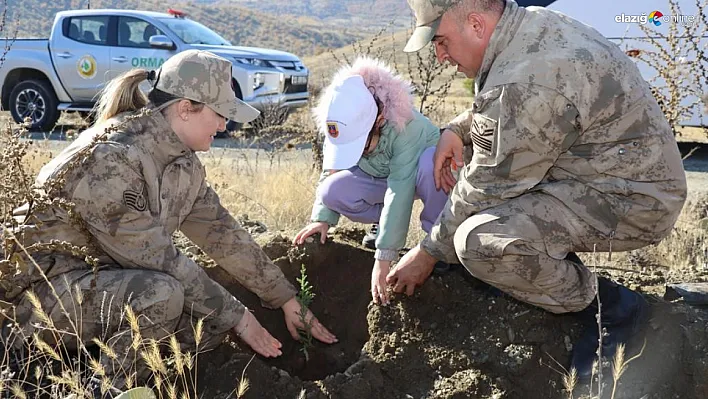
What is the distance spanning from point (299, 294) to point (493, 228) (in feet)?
3.87

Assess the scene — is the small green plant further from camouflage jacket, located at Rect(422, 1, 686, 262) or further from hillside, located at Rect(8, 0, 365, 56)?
hillside, located at Rect(8, 0, 365, 56)

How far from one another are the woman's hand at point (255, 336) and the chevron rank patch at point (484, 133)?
112cm

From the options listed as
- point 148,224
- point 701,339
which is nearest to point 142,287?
point 148,224

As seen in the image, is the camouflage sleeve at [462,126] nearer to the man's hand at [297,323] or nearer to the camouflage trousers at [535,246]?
the camouflage trousers at [535,246]

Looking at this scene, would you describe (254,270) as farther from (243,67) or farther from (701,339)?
(243,67)

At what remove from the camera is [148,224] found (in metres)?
2.97

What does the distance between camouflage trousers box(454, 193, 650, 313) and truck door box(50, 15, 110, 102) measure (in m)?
9.41

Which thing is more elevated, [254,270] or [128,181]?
[128,181]

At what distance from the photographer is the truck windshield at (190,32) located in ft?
36.3

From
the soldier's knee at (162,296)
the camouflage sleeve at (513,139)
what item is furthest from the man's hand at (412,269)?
the soldier's knee at (162,296)

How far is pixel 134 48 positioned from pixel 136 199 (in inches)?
344

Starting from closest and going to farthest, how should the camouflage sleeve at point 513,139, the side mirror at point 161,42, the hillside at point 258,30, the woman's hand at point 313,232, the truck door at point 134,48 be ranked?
1. the camouflage sleeve at point 513,139
2. the woman's hand at point 313,232
3. the side mirror at point 161,42
4. the truck door at point 134,48
5. the hillside at point 258,30

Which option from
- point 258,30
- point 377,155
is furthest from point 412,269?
point 258,30

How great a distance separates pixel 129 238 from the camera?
2941mm
